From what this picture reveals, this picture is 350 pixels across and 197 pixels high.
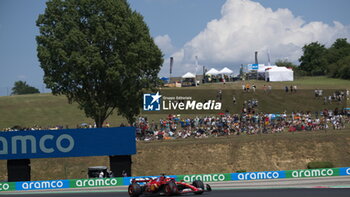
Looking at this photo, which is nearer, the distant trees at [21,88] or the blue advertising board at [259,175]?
the blue advertising board at [259,175]

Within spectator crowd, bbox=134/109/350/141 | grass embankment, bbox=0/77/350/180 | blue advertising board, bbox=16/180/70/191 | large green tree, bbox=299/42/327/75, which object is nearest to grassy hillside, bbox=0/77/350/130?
spectator crowd, bbox=134/109/350/141

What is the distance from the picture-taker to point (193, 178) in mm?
29578

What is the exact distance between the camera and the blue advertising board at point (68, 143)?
95.7ft

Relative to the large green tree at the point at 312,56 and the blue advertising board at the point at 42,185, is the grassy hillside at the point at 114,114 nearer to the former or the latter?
the blue advertising board at the point at 42,185

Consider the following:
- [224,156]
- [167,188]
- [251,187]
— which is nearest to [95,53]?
[224,156]

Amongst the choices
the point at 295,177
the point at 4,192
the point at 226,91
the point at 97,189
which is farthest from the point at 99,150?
the point at 226,91

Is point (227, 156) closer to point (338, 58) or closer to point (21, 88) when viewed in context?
point (338, 58)

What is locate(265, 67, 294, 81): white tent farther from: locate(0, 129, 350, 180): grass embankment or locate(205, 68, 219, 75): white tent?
locate(0, 129, 350, 180): grass embankment

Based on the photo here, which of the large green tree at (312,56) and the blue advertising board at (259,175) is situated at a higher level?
the large green tree at (312,56)

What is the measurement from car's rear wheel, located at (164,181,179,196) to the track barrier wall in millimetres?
7876

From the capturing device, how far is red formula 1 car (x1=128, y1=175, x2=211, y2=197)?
2103 cm

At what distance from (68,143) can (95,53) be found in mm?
11632

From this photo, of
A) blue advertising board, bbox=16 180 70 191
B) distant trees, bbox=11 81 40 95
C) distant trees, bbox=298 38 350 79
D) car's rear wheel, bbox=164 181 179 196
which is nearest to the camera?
car's rear wheel, bbox=164 181 179 196

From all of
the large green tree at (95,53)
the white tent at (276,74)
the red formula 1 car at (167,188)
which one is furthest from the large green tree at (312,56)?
the red formula 1 car at (167,188)
